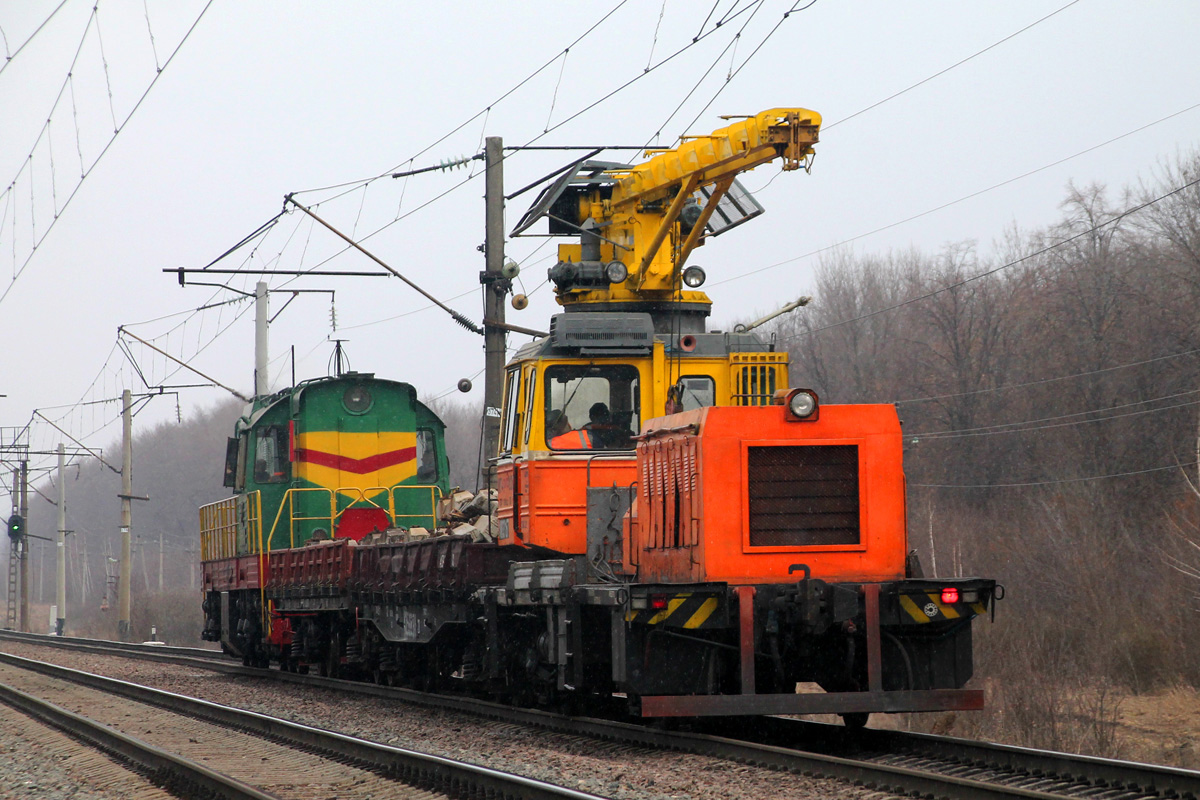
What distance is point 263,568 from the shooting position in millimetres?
20578

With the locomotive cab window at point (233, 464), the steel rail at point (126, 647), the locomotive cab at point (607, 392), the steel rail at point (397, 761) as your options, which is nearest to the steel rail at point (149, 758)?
the steel rail at point (397, 761)

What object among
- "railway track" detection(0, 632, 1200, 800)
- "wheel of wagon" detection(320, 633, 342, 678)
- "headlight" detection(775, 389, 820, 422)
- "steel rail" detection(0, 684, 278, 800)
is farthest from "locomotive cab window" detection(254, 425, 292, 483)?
"headlight" detection(775, 389, 820, 422)

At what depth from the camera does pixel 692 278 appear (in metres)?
12.9

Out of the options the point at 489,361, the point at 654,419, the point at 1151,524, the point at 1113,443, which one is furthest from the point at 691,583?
the point at 1113,443

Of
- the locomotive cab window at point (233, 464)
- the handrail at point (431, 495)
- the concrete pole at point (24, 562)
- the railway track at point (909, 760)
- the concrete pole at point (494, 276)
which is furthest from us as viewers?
the concrete pole at point (24, 562)

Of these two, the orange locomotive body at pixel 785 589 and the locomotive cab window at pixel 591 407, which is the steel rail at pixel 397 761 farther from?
the locomotive cab window at pixel 591 407

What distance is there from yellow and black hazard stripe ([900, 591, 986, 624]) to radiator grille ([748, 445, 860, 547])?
2.18 feet

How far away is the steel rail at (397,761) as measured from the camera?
7547mm

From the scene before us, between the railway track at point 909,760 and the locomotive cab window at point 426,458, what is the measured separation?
10010mm

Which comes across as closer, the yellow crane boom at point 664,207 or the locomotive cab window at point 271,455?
the yellow crane boom at point 664,207

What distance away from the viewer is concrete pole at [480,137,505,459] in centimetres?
1781

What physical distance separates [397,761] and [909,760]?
3.49 metres

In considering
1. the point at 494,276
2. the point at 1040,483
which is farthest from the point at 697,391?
the point at 1040,483

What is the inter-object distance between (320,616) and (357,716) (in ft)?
20.3
